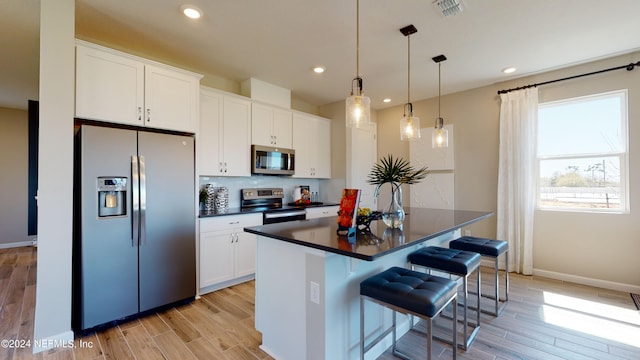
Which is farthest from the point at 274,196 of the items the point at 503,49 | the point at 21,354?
the point at 503,49

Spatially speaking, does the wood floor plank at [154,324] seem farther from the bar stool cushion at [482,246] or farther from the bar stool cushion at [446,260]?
the bar stool cushion at [482,246]

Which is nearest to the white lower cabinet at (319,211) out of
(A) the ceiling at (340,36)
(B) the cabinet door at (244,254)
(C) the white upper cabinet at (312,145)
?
(C) the white upper cabinet at (312,145)

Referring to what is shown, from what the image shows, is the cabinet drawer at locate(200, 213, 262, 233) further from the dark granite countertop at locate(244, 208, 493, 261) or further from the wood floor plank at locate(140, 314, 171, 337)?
the dark granite countertop at locate(244, 208, 493, 261)

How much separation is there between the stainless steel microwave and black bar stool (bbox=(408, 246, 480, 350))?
236 cm

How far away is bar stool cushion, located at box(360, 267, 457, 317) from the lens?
56.7 inches

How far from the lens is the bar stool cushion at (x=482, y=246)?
251 centimetres

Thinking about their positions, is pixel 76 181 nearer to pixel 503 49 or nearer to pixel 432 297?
pixel 432 297

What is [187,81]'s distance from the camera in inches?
114

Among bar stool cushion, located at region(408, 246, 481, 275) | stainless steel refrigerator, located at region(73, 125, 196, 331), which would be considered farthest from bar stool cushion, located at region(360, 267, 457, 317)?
stainless steel refrigerator, located at region(73, 125, 196, 331)

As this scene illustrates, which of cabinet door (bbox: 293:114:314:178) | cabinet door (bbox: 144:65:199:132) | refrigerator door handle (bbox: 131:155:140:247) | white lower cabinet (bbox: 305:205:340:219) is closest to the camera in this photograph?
refrigerator door handle (bbox: 131:155:140:247)

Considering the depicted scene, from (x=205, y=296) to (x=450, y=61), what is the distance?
391 cm

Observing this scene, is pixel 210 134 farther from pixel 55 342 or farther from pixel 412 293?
pixel 412 293

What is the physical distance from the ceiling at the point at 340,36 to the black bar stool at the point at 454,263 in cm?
204

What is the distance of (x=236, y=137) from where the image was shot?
3650mm
